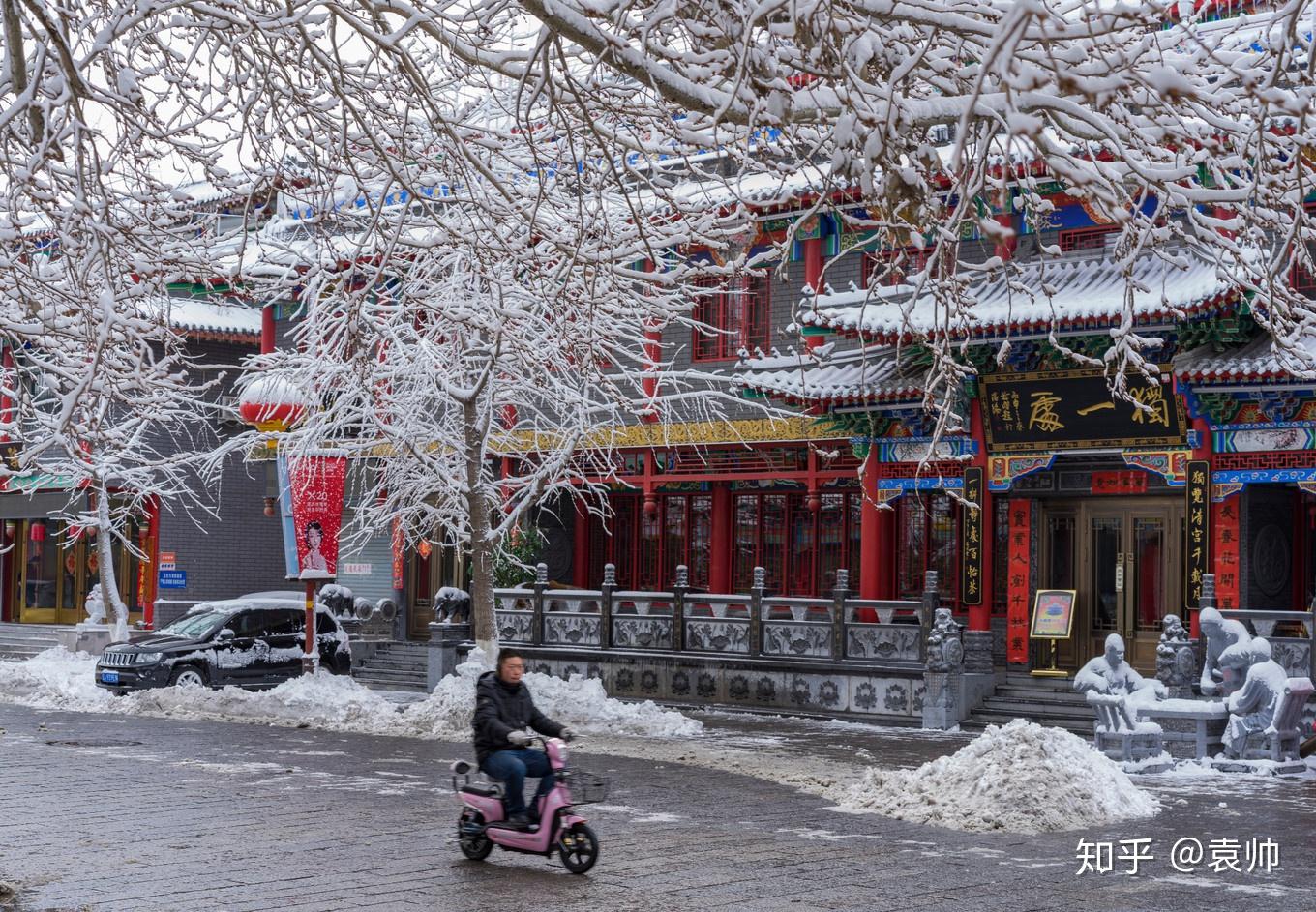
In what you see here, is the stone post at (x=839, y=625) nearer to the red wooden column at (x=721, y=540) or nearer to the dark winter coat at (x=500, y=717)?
the red wooden column at (x=721, y=540)

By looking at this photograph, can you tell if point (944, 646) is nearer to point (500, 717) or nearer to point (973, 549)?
point (973, 549)

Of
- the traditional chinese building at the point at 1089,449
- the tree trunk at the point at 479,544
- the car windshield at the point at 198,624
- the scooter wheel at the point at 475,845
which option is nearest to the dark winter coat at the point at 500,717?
the scooter wheel at the point at 475,845

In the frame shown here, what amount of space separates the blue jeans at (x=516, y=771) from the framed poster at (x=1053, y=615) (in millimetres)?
11946

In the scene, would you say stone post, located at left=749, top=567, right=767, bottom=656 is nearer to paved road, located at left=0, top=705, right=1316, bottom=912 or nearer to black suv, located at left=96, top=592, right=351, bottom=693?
black suv, located at left=96, top=592, right=351, bottom=693

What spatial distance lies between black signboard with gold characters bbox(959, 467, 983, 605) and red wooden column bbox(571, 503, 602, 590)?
30.6 ft

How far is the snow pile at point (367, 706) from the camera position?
20031mm

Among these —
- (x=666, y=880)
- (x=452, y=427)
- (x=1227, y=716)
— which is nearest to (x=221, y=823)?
(x=666, y=880)

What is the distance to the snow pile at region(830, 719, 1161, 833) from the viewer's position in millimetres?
12500

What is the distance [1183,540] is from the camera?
2162cm

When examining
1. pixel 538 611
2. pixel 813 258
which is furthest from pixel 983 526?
pixel 538 611

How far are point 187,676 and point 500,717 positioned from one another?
14.7 m

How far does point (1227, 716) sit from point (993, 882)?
298 inches

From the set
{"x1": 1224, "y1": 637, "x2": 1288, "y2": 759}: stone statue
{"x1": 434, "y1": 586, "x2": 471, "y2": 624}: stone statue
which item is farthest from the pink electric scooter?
{"x1": 434, "y1": 586, "x2": 471, "y2": 624}: stone statue

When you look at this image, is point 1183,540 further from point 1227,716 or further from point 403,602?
point 403,602
